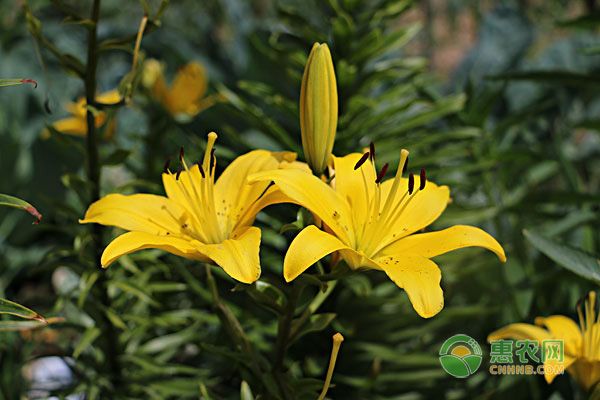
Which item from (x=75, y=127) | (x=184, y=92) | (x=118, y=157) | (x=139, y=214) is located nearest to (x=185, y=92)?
(x=184, y=92)

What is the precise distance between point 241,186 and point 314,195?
96mm

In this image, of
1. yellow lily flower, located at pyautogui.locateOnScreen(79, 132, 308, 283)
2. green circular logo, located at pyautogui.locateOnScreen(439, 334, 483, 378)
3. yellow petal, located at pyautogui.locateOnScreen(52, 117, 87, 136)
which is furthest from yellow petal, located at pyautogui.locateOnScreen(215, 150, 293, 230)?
yellow petal, located at pyautogui.locateOnScreen(52, 117, 87, 136)

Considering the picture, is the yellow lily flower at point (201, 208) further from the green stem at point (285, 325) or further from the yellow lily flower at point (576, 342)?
the yellow lily flower at point (576, 342)

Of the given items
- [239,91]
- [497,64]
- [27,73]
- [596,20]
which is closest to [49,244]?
[27,73]

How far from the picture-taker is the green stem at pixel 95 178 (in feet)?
1.94

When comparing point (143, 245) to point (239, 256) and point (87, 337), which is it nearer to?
point (239, 256)

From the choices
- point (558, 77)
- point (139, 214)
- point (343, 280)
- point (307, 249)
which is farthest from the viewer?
point (558, 77)

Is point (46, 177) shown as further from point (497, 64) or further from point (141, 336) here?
point (497, 64)

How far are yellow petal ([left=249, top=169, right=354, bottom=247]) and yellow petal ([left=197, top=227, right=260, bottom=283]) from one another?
0.14ft

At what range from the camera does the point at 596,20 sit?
2.64 ft

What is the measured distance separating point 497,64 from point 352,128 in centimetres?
59

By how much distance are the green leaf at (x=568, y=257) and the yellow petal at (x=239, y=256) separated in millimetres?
251

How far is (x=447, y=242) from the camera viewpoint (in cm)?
49

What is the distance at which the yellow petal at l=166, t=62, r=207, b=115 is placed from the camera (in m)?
1.11
